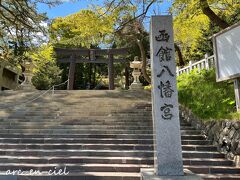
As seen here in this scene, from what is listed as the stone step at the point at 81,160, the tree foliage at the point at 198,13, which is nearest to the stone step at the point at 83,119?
the stone step at the point at 81,160

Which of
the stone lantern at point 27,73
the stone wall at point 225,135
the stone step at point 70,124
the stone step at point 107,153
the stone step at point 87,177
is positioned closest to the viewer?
the stone step at point 87,177

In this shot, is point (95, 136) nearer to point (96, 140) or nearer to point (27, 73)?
point (96, 140)

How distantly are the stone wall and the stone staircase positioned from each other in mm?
202

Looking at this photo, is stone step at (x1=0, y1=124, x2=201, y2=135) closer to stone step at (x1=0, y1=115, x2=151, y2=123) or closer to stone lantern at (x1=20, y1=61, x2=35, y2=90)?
stone step at (x1=0, y1=115, x2=151, y2=123)

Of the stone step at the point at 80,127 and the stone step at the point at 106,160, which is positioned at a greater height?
the stone step at the point at 80,127

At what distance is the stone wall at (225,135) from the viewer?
7102 mm

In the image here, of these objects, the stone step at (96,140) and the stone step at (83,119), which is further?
the stone step at (83,119)

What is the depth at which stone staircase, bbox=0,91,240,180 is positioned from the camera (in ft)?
22.5

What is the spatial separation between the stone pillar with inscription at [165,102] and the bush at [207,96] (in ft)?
9.82

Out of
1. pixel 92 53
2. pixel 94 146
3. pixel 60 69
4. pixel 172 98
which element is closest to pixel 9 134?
pixel 94 146

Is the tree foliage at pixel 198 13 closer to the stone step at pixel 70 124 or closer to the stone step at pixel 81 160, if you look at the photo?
the stone step at pixel 70 124

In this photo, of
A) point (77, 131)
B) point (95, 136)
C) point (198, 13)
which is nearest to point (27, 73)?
point (77, 131)

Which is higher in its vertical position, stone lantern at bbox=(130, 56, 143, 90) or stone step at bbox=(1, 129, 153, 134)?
stone lantern at bbox=(130, 56, 143, 90)

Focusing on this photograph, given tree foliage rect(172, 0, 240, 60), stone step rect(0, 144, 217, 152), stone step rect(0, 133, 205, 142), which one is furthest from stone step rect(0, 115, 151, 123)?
tree foliage rect(172, 0, 240, 60)
